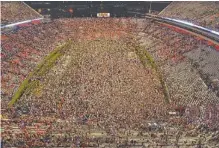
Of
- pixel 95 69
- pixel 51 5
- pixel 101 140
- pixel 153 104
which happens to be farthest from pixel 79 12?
pixel 101 140

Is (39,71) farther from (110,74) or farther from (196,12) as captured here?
(196,12)

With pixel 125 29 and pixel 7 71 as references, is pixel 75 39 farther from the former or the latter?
pixel 7 71

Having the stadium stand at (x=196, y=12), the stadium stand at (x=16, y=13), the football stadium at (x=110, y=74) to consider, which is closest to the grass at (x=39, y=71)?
the football stadium at (x=110, y=74)

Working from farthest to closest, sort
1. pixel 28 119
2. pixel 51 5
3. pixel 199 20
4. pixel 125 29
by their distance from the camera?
pixel 51 5 → pixel 125 29 → pixel 199 20 → pixel 28 119

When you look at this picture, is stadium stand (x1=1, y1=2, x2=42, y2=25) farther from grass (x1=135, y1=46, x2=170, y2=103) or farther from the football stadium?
grass (x1=135, y1=46, x2=170, y2=103)

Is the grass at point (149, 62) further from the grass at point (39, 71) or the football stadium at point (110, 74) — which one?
the grass at point (39, 71)

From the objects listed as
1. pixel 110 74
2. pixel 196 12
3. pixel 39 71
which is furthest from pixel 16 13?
pixel 196 12
